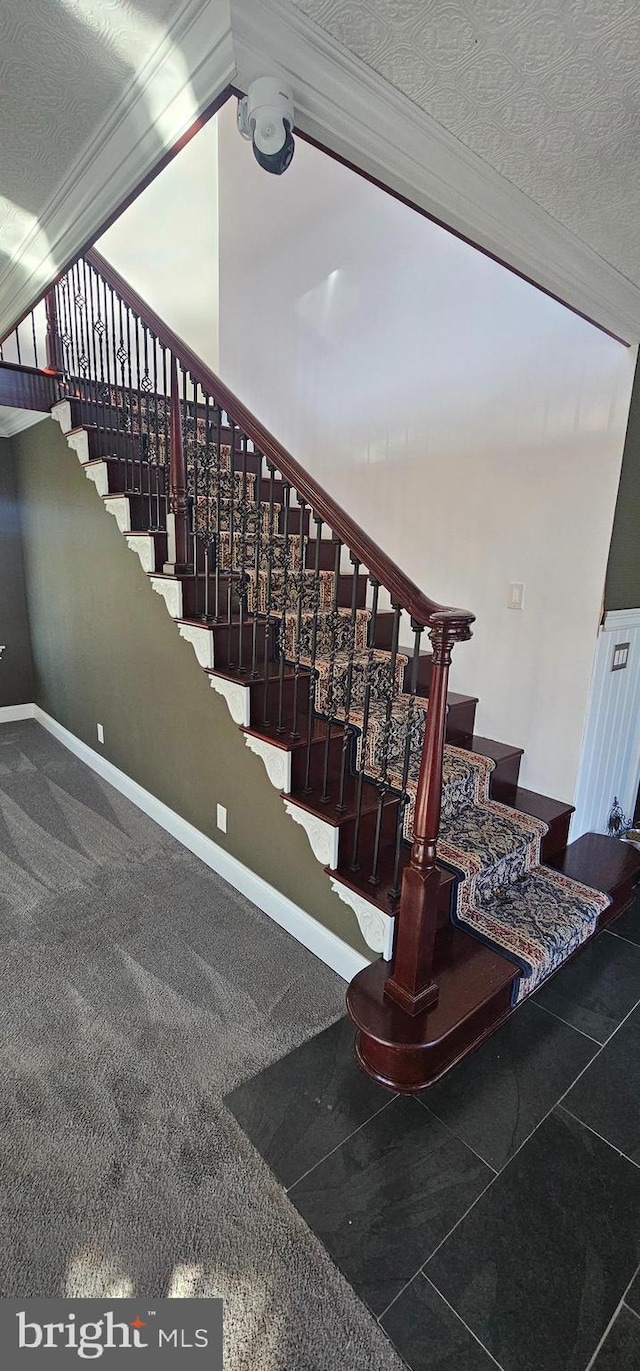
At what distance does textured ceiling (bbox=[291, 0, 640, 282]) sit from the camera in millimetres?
932

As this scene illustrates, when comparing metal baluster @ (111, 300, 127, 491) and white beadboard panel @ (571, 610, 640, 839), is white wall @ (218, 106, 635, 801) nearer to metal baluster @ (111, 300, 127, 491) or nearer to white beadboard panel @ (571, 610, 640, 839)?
white beadboard panel @ (571, 610, 640, 839)

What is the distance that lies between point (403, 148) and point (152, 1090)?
2425mm

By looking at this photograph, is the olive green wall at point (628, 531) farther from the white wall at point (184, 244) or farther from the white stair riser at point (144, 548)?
the white wall at point (184, 244)

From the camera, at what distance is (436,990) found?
1.74 m

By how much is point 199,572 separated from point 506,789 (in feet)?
5.84

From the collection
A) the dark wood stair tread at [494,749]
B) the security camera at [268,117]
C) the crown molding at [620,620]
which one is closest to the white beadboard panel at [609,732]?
the crown molding at [620,620]

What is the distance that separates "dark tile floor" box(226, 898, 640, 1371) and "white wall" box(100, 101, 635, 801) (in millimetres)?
1272

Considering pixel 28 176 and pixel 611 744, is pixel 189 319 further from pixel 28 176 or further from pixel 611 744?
pixel 611 744

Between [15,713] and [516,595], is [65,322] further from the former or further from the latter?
[516,595]

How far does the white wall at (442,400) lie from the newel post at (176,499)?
1.19 metres

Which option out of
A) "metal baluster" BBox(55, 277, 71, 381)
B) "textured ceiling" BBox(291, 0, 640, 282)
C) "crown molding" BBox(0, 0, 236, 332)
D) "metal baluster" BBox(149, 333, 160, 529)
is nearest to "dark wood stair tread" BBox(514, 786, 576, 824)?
"textured ceiling" BBox(291, 0, 640, 282)

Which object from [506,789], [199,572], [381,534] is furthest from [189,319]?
[506,789]

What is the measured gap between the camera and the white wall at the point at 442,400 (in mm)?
2439

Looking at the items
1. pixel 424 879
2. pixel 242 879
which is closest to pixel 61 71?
pixel 424 879
